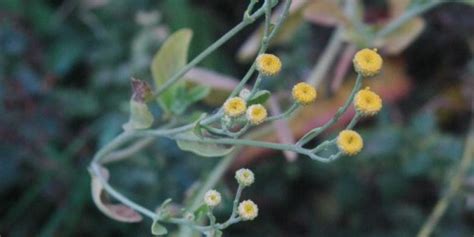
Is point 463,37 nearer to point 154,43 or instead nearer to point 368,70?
point 154,43

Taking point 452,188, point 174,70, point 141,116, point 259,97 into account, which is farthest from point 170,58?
point 452,188

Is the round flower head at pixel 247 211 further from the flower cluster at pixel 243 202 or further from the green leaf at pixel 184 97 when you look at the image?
the green leaf at pixel 184 97

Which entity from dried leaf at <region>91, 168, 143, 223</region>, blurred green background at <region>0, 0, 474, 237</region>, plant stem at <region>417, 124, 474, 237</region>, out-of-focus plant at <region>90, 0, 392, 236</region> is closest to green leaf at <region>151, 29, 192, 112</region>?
out-of-focus plant at <region>90, 0, 392, 236</region>

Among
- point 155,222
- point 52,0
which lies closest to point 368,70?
point 155,222

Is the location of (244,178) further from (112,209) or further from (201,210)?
(112,209)

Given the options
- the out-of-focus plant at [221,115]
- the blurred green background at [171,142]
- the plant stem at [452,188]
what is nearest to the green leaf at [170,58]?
the out-of-focus plant at [221,115]
